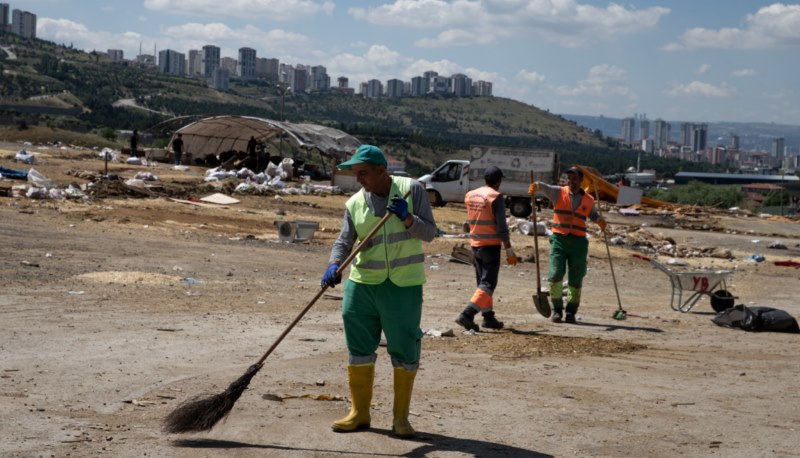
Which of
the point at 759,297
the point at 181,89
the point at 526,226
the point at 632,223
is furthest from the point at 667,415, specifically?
the point at 181,89

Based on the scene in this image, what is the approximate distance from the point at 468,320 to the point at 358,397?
477 centimetres

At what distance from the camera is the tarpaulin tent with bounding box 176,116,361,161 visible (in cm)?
4559

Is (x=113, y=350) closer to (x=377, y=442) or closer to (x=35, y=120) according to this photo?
(x=377, y=442)

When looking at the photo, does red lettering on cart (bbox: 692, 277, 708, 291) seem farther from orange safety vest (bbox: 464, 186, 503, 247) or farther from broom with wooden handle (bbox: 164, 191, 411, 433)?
broom with wooden handle (bbox: 164, 191, 411, 433)

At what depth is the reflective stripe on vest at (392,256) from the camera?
22.3 ft

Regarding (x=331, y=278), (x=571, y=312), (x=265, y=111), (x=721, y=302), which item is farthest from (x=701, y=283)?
(x=265, y=111)

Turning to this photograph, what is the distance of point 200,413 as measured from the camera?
656 centimetres

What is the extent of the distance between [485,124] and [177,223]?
161 metres

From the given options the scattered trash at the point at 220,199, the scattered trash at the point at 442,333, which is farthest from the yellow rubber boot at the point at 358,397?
the scattered trash at the point at 220,199

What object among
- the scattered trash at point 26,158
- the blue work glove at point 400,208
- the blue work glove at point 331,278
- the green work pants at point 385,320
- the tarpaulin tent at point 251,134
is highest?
the tarpaulin tent at point 251,134

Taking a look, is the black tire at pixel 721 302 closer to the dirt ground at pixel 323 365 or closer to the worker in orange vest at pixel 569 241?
the dirt ground at pixel 323 365

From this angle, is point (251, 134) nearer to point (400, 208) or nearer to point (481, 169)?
point (481, 169)

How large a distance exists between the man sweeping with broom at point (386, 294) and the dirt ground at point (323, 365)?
26 centimetres

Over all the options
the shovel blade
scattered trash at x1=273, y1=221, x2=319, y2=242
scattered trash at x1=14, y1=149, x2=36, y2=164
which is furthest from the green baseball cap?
scattered trash at x1=14, y1=149, x2=36, y2=164
